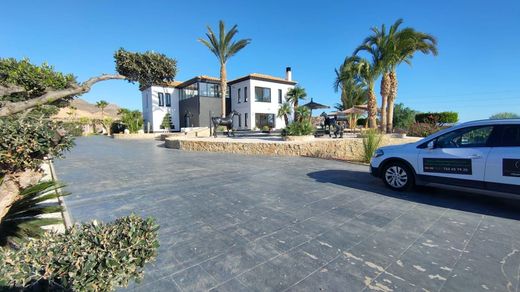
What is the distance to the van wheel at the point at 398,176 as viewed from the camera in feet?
16.7

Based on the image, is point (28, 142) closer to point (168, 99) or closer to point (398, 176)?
point (398, 176)

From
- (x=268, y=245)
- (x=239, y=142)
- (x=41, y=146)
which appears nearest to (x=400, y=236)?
(x=268, y=245)

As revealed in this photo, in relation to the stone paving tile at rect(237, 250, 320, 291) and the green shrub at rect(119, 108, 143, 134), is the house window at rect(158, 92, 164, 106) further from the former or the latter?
the stone paving tile at rect(237, 250, 320, 291)

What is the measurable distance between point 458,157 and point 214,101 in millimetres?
24028

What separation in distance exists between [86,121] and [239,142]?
34.8 m

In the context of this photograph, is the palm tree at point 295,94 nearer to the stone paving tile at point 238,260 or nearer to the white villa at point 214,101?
the white villa at point 214,101

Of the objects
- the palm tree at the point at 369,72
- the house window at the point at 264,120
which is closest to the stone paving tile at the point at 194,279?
the palm tree at the point at 369,72

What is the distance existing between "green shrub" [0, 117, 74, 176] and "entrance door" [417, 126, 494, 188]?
583cm

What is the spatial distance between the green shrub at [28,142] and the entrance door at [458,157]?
5834 mm

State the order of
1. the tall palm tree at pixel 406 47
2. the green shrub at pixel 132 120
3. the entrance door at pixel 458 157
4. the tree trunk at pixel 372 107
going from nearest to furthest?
the entrance door at pixel 458 157
the tall palm tree at pixel 406 47
the tree trunk at pixel 372 107
the green shrub at pixel 132 120

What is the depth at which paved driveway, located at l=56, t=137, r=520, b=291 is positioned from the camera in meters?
2.29

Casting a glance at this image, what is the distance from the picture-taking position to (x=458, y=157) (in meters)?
4.40

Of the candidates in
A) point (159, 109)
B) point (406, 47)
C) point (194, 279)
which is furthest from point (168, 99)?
point (194, 279)

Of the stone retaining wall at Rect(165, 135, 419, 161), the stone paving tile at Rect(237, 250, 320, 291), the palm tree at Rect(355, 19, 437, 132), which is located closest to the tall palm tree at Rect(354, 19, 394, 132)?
the palm tree at Rect(355, 19, 437, 132)
